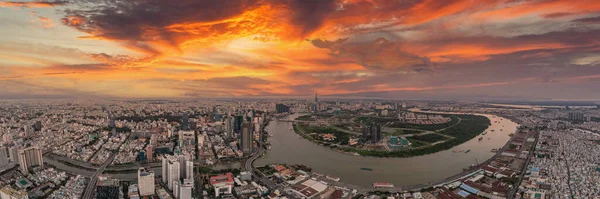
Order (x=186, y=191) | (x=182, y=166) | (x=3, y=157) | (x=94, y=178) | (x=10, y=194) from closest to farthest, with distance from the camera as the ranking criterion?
(x=10, y=194) < (x=186, y=191) < (x=182, y=166) < (x=94, y=178) < (x=3, y=157)

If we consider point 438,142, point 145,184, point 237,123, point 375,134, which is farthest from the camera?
point 237,123

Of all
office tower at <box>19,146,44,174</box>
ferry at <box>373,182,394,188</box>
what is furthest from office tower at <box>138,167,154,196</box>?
ferry at <box>373,182,394,188</box>

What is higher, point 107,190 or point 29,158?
point 29,158

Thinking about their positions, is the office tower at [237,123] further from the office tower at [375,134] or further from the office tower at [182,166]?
A: the office tower at [182,166]

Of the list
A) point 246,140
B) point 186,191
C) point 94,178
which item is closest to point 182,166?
point 186,191

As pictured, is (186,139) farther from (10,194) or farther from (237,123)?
(10,194)

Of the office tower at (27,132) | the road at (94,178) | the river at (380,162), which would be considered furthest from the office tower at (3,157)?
the river at (380,162)

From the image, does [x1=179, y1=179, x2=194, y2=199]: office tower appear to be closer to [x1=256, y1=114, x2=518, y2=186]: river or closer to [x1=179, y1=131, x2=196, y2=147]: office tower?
→ [x1=256, y1=114, x2=518, y2=186]: river
